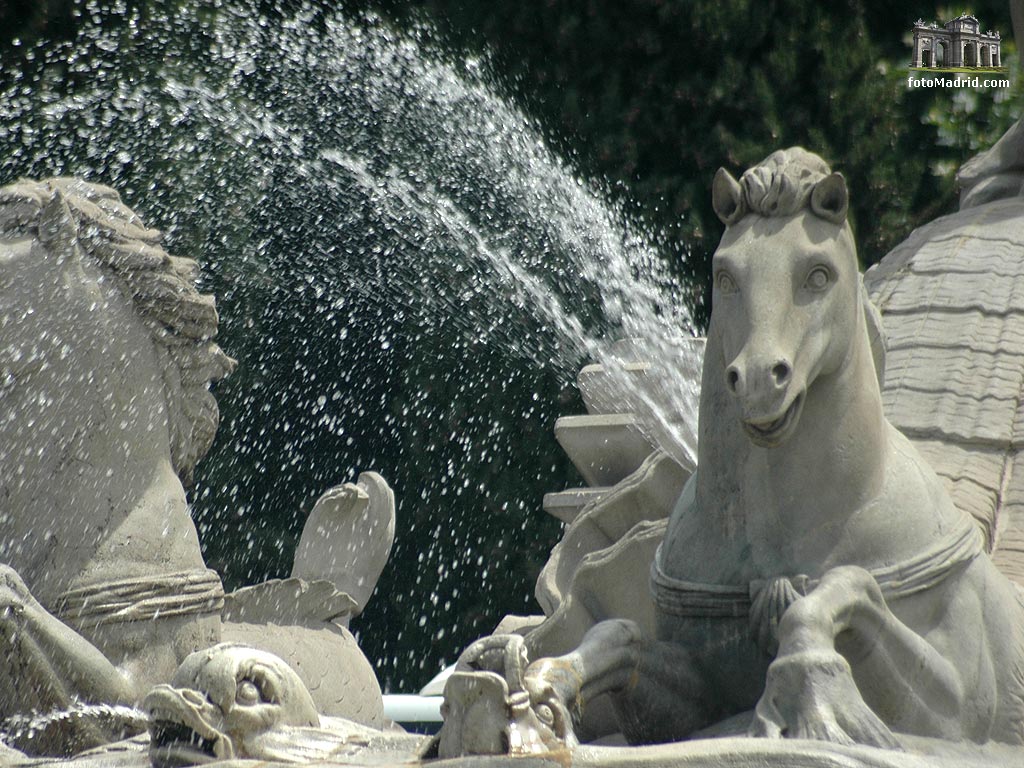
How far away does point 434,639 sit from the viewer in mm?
10055

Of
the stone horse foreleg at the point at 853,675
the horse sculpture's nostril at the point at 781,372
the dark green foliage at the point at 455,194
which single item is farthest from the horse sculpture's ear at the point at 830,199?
the dark green foliage at the point at 455,194

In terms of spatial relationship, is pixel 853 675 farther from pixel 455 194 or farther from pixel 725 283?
pixel 455 194

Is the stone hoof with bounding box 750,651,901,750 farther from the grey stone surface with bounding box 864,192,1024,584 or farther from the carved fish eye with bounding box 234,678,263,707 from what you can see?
the grey stone surface with bounding box 864,192,1024,584

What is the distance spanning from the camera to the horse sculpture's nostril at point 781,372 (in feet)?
10.8

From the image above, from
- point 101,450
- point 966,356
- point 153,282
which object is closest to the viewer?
point 101,450

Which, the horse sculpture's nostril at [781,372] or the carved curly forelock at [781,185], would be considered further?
the carved curly forelock at [781,185]

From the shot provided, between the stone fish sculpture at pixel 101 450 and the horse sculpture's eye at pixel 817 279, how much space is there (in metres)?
1.71

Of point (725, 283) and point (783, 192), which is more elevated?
point (783, 192)

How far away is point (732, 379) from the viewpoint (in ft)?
10.8

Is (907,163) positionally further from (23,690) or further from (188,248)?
(23,690)

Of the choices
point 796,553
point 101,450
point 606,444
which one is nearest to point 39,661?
point 101,450

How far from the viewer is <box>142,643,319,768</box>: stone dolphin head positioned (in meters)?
3.39

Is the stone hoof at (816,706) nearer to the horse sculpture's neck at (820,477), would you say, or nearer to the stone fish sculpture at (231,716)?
the horse sculpture's neck at (820,477)

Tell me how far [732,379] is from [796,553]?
41 centimetres
